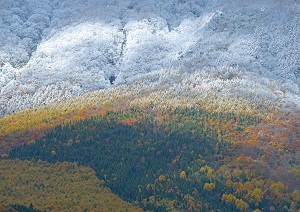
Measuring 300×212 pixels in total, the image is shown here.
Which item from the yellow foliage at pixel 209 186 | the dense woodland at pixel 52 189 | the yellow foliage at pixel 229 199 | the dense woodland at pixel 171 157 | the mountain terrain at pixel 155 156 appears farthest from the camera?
the yellow foliage at pixel 209 186

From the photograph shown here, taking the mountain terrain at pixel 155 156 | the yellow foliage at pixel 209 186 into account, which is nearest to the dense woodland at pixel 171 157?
A: the yellow foliage at pixel 209 186

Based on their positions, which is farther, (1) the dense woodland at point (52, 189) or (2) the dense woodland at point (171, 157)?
(2) the dense woodland at point (171, 157)

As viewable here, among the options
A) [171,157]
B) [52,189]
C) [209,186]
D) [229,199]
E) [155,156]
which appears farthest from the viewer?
[155,156]

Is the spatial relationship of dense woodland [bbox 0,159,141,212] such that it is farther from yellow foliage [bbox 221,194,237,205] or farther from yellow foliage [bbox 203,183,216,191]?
yellow foliage [bbox 221,194,237,205]

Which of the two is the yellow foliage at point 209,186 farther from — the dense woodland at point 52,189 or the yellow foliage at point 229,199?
the dense woodland at point 52,189

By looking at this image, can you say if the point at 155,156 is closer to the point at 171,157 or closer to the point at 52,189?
the point at 171,157

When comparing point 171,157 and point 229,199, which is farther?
point 171,157

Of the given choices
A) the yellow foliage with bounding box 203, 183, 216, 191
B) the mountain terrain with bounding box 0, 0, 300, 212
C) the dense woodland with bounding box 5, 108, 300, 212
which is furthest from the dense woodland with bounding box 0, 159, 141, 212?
the yellow foliage with bounding box 203, 183, 216, 191

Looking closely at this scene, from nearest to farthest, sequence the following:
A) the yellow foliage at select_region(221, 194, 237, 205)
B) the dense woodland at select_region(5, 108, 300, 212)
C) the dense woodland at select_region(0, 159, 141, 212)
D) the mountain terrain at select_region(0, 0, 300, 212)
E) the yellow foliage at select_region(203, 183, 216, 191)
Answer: the dense woodland at select_region(0, 159, 141, 212)
the mountain terrain at select_region(0, 0, 300, 212)
the yellow foliage at select_region(221, 194, 237, 205)
the dense woodland at select_region(5, 108, 300, 212)
the yellow foliage at select_region(203, 183, 216, 191)

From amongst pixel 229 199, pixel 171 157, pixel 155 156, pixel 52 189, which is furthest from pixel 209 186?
pixel 52 189
